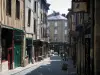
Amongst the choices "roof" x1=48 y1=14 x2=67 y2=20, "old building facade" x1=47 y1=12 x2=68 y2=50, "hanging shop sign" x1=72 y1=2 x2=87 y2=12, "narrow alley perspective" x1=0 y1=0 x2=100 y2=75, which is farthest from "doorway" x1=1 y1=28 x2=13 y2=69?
"roof" x1=48 y1=14 x2=67 y2=20

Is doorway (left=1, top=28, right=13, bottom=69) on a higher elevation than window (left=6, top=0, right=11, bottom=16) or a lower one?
lower

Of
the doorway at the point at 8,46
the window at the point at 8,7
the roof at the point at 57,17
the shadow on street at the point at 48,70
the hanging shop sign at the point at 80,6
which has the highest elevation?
the roof at the point at 57,17

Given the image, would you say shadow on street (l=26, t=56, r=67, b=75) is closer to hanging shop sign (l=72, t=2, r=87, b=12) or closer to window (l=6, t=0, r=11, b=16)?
window (l=6, t=0, r=11, b=16)

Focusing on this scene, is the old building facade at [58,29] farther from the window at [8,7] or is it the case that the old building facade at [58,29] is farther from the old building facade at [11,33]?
the window at [8,7]

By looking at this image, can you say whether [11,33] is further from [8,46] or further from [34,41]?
[34,41]

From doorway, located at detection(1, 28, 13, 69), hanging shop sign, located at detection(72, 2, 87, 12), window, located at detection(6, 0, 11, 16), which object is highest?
window, located at detection(6, 0, 11, 16)

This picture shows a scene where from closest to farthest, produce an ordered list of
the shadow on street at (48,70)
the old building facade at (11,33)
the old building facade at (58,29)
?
the old building facade at (11,33)
the shadow on street at (48,70)
the old building facade at (58,29)

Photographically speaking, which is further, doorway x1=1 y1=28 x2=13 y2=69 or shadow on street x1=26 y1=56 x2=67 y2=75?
doorway x1=1 y1=28 x2=13 y2=69

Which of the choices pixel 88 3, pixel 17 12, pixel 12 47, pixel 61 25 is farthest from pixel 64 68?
pixel 61 25

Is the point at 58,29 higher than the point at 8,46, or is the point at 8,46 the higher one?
the point at 58,29

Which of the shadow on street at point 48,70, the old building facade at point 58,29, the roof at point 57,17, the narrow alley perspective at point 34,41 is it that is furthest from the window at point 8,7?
the roof at point 57,17

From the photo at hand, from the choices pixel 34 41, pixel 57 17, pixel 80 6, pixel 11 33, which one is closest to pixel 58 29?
pixel 57 17

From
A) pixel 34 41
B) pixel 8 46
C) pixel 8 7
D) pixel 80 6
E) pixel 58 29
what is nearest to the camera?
pixel 80 6

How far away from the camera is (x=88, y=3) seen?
758 inches
